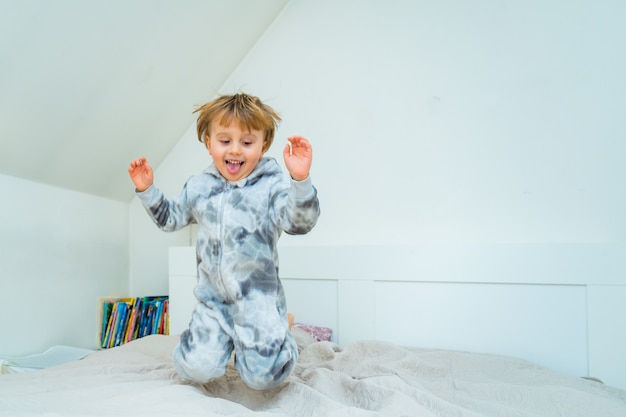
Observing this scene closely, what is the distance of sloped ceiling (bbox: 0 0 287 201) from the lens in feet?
4.44

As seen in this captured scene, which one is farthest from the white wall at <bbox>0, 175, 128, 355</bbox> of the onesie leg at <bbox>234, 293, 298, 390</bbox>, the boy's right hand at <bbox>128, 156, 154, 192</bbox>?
the onesie leg at <bbox>234, 293, 298, 390</bbox>

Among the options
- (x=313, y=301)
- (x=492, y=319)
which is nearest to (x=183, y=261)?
(x=313, y=301)

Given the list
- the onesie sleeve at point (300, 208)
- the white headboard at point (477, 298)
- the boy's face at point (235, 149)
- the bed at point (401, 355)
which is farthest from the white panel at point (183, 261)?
the onesie sleeve at point (300, 208)

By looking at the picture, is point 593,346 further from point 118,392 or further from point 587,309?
point 118,392

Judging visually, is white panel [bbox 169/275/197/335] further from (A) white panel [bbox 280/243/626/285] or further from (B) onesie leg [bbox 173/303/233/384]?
(B) onesie leg [bbox 173/303/233/384]

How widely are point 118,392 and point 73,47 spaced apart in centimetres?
97

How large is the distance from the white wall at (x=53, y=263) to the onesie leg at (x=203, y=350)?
777mm

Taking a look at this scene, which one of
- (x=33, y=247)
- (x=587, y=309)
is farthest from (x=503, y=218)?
(x=33, y=247)

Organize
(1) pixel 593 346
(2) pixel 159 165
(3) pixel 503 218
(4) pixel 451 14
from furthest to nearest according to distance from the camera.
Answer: (2) pixel 159 165 < (4) pixel 451 14 < (3) pixel 503 218 < (1) pixel 593 346

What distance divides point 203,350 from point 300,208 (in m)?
0.35

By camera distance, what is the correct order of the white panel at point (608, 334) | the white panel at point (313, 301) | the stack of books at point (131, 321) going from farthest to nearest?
the stack of books at point (131, 321)
the white panel at point (313, 301)
the white panel at point (608, 334)

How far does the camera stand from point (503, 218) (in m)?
1.58

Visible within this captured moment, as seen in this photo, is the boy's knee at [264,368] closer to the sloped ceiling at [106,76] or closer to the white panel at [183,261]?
the white panel at [183,261]

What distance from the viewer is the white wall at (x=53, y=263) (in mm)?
1544
